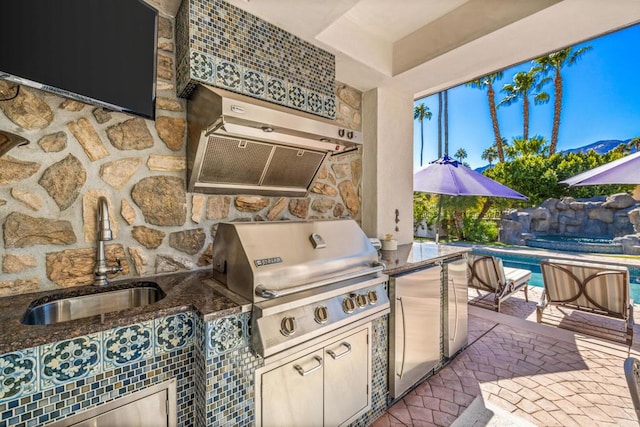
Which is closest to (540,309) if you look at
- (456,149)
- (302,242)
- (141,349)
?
(302,242)

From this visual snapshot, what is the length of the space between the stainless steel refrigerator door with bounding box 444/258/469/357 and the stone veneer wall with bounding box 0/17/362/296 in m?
2.03

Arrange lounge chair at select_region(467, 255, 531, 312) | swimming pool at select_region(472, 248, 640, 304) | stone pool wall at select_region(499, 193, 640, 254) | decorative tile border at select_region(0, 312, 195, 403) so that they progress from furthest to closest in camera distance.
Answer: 1. stone pool wall at select_region(499, 193, 640, 254)
2. swimming pool at select_region(472, 248, 640, 304)
3. lounge chair at select_region(467, 255, 531, 312)
4. decorative tile border at select_region(0, 312, 195, 403)

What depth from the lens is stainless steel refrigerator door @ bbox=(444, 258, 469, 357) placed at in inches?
105

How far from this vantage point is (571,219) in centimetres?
1268

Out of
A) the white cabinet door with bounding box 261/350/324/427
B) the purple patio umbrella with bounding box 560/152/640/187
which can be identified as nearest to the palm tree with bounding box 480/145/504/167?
the purple patio umbrella with bounding box 560/152/640/187

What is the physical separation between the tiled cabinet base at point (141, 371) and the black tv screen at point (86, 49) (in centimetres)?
117

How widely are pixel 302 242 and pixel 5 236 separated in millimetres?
1519

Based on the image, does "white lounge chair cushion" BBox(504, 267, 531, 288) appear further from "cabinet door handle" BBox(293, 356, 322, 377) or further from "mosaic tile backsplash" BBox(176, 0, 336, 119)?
"mosaic tile backsplash" BBox(176, 0, 336, 119)

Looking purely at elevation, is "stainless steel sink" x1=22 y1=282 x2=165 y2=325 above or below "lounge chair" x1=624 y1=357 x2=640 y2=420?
above

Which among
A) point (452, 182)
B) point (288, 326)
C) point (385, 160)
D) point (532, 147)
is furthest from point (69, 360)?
point (532, 147)

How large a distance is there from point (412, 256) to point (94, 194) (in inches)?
96.4

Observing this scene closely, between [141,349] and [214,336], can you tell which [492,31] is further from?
[141,349]

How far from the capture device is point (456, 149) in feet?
77.2

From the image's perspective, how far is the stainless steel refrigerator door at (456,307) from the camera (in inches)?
105
